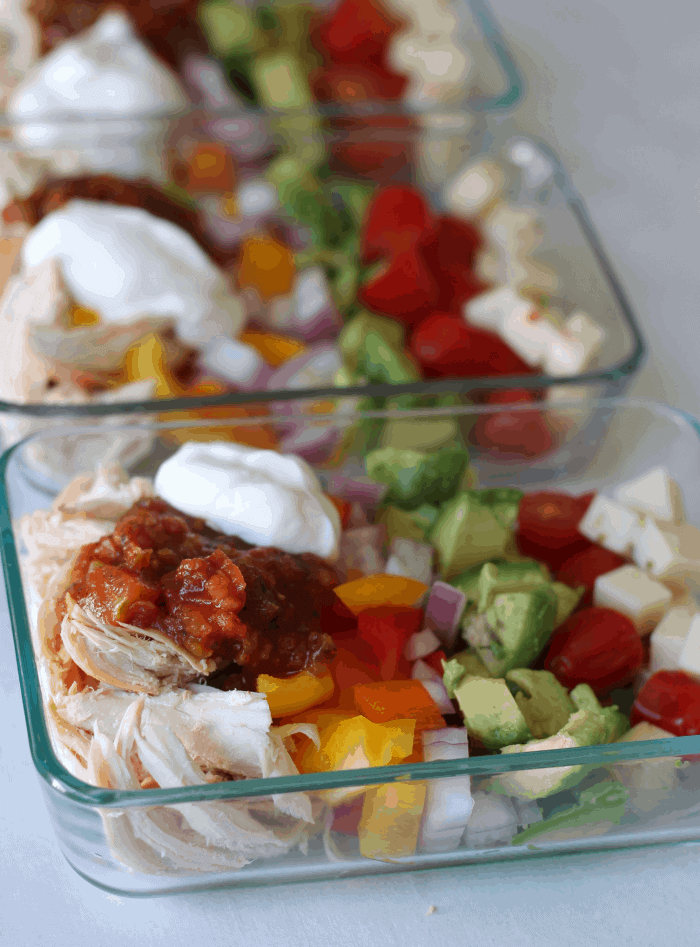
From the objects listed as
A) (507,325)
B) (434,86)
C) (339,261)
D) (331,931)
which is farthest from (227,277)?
(331,931)

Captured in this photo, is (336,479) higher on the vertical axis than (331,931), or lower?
higher

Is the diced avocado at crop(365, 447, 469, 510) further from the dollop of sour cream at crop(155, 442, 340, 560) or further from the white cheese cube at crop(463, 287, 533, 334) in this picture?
the white cheese cube at crop(463, 287, 533, 334)

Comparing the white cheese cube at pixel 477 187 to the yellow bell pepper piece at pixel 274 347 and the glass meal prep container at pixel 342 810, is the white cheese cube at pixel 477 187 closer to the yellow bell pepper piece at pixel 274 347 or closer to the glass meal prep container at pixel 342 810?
the yellow bell pepper piece at pixel 274 347

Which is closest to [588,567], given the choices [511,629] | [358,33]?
[511,629]

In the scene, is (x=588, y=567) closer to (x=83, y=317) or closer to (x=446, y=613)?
(x=446, y=613)

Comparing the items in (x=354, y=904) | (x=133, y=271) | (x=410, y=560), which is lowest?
(x=354, y=904)

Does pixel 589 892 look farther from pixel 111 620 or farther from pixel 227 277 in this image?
pixel 227 277
